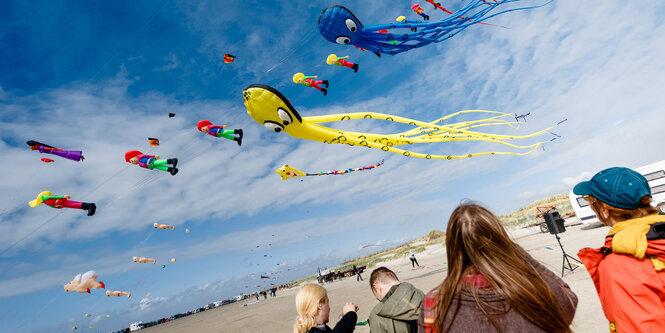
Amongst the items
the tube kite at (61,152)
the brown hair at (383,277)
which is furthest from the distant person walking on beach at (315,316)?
the tube kite at (61,152)

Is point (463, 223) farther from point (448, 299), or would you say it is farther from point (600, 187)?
point (600, 187)

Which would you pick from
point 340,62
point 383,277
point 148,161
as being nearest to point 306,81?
point 340,62

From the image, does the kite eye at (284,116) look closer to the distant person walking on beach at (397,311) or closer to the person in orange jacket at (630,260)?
the distant person walking on beach at (397,311)

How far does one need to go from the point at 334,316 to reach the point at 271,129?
9867mm

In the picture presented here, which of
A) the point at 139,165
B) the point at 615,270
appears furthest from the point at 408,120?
the point at 139,165

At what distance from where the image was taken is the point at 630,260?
161cm

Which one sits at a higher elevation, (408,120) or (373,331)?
(408,120)

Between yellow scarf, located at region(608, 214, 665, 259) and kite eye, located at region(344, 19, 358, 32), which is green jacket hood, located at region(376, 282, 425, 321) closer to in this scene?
yellow scarf, located at region(608, 214, 665, 259)

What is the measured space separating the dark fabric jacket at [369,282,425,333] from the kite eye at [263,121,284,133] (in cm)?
321

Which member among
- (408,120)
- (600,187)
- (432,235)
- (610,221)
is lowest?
(432,235)

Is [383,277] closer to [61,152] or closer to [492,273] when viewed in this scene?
[492,273]

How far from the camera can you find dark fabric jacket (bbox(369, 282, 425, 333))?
257 centimetres

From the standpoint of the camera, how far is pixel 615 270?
162 cm

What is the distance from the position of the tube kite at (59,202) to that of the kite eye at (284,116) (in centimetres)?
430
